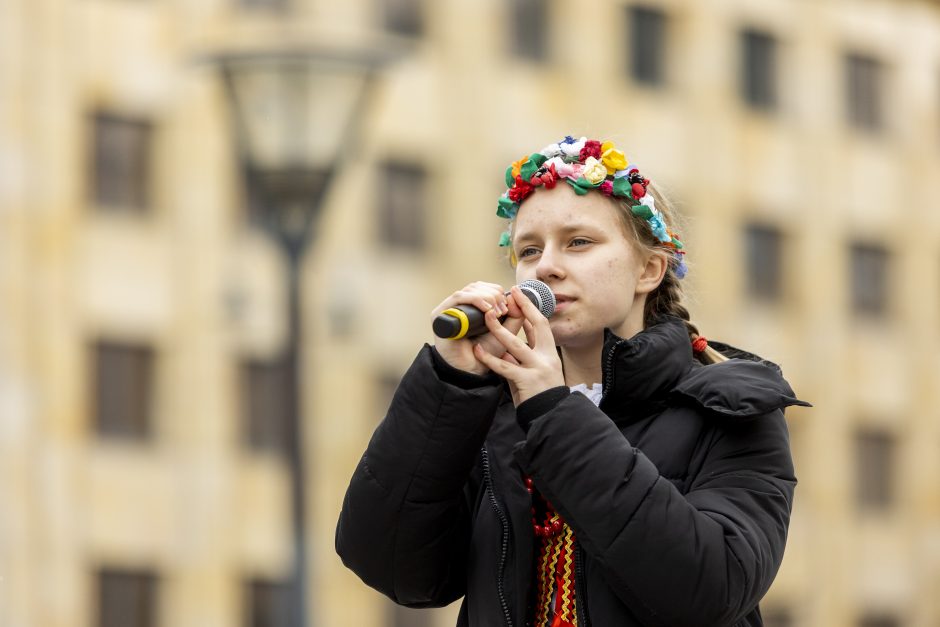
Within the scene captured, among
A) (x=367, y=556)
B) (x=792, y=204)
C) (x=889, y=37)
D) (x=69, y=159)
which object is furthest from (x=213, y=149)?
(x=367, y=556)

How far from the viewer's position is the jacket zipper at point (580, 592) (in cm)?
441

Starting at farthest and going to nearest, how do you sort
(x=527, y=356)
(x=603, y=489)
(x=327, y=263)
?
1. (x=327, y=263)
2. (x=527, y=356)
3. (x=603, y=489)

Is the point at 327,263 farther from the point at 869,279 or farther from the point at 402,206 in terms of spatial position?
the point at 869,279

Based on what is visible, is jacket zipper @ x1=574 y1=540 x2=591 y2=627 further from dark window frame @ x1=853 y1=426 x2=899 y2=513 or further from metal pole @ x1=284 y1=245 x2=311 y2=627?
dark window frame @ x1=853 y1=426 x2=899 y2=513

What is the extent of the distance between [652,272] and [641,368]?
35 cm

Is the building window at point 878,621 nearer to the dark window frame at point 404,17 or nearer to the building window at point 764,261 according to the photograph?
the building window at point 764,261

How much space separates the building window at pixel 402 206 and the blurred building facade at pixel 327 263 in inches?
1.6

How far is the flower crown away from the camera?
15.5 ft

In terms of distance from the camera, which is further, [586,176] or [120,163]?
[120,163]

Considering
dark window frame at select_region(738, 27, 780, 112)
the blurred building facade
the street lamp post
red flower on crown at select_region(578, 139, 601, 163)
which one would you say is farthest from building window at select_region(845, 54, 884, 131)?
red flower on crown at select_region(578, 139, 601, 163)

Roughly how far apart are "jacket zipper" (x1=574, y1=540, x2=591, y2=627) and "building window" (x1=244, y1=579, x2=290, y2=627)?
27.2 meters

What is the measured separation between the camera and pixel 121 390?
30.8 m

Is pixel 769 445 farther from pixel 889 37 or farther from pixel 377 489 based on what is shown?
pixel 889 37

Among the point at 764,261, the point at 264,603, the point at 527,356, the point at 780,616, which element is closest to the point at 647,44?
the point at 764,261
